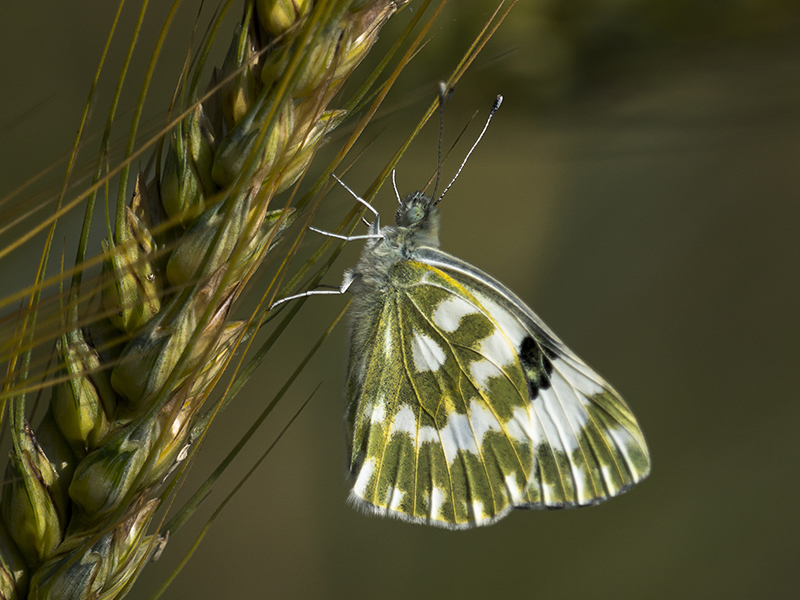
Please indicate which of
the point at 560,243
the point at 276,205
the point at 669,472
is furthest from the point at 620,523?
the point at 276,205

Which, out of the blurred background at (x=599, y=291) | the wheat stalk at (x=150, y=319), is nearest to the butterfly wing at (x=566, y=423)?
the blurred background at (x=599, y=291)

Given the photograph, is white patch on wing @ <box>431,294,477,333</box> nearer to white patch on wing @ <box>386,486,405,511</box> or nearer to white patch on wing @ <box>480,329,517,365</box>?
white patch on wing @ <box>480,329,517,365</box>

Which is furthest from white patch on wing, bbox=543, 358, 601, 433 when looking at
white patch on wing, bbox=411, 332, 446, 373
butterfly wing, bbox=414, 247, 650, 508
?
white patch on wing, bbox=411, 332, 446, 373

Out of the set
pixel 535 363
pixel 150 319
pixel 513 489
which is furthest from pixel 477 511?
pixel 150 319

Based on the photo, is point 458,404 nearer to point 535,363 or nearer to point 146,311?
point 535,363

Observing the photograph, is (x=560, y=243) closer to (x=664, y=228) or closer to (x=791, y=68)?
(x=664, y=228)
